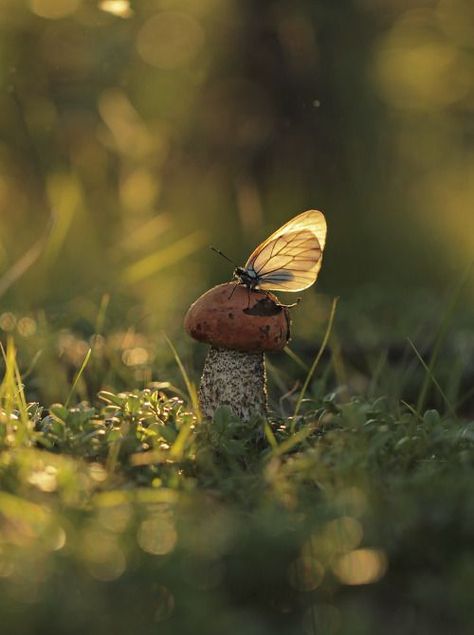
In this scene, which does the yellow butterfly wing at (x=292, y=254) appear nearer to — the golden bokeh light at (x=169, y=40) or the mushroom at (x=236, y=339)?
the mushroom at (x=236, y=339)

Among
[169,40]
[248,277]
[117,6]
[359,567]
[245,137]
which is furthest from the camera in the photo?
[169,40]

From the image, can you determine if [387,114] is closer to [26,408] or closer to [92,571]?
[26,408]

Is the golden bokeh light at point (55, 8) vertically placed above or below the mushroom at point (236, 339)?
above

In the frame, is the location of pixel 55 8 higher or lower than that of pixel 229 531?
higher

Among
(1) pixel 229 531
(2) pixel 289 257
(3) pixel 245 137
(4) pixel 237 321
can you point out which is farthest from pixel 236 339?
(3) pixel 245 137

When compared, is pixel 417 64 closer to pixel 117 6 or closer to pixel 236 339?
pixel 117 6

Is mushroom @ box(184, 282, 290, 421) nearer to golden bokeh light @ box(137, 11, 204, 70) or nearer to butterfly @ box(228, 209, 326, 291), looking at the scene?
butterfly @ box(228, 209, 326, 291)

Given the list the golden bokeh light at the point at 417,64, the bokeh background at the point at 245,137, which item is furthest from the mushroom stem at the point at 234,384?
the golden bokeh light at the point at 417,64
